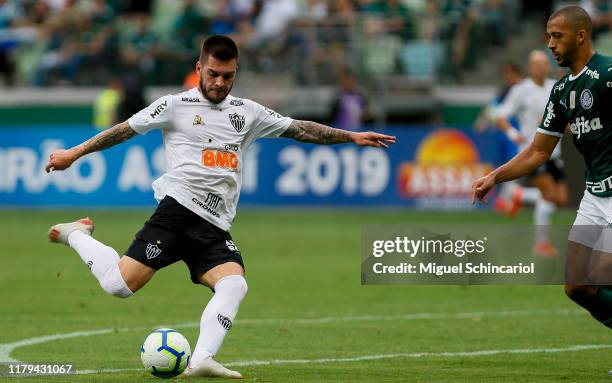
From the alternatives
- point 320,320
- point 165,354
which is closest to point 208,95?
point 165,354

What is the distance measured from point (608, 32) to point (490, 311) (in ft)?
52.6

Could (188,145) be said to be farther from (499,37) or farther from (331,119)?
(499,37)

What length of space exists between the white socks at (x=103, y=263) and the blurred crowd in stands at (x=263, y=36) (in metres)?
18.7

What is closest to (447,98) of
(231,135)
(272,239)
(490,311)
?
(272,239)

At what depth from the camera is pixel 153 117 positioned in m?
8.42

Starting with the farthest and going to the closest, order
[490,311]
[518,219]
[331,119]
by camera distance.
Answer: [331,119] → [518,219] → [490,311]

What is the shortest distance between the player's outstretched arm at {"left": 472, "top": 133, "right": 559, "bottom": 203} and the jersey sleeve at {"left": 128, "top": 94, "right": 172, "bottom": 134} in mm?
2118

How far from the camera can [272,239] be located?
64.2ft

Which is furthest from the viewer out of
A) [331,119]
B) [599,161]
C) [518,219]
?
[331,119]

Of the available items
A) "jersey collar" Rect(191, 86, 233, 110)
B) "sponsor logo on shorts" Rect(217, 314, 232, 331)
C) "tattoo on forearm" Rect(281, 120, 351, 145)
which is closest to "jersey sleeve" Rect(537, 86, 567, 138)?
"tattoo on forearm" Rect(281, 120, 351, 145)

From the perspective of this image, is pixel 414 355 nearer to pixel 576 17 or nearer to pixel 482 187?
pixel 482 187

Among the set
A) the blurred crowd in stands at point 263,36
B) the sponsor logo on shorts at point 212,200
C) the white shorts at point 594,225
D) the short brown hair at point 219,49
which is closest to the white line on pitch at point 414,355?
the sponsor logo on shorts at point 212,200

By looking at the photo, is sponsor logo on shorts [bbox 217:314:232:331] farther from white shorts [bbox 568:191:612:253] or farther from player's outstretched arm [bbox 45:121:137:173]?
white shorts [bbox 568:191:612:253]

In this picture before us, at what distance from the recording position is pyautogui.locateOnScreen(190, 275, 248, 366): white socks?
8.01 meters
